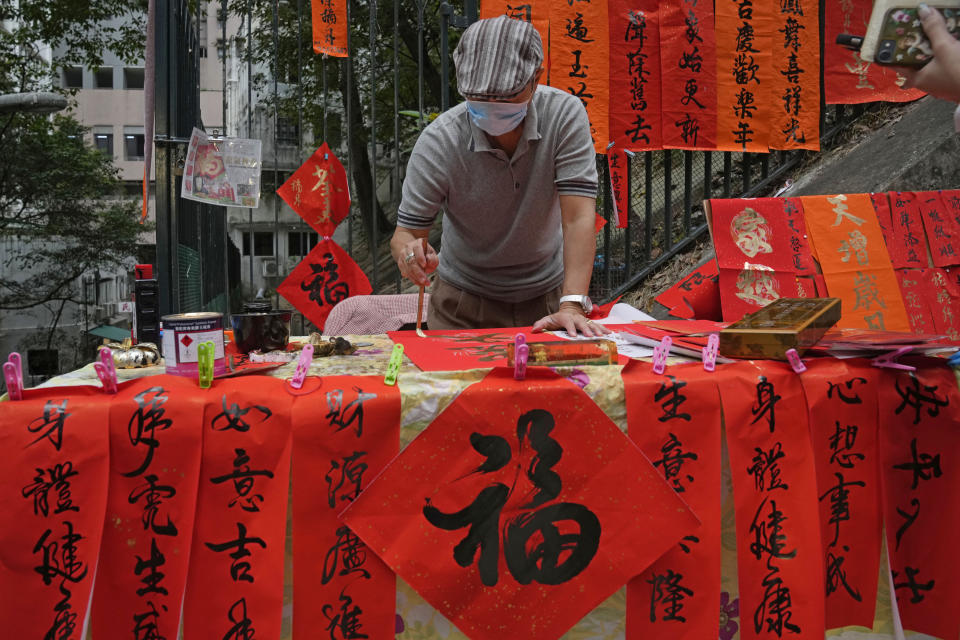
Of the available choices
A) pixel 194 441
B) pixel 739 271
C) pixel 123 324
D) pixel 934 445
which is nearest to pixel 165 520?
pixel 194 441

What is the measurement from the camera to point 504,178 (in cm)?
190

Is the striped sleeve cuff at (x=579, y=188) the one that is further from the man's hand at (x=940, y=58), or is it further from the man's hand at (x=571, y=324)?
the man's hand at (x=940, y=58)

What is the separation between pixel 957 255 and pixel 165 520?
2749 millimetres

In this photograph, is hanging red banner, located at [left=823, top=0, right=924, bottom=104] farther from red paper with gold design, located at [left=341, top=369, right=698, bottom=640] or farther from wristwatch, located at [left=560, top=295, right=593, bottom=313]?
red paper with gold design, located at [left=341, top=369, right=698, bottom=640]

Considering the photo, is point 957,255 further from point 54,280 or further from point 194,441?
point 54,280

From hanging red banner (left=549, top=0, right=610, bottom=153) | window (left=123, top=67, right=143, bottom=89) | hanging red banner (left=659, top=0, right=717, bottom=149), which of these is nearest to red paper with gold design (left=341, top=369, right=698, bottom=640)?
hanging red banner (left=549, top=0, right=610, bottom=153)

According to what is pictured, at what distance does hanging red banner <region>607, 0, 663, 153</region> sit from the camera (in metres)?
4.11

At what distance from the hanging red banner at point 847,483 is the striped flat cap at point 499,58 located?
98cm

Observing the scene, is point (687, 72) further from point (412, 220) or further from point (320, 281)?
point (412, 220)

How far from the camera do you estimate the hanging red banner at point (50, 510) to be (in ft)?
2.97

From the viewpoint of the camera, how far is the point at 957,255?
248 centimetres

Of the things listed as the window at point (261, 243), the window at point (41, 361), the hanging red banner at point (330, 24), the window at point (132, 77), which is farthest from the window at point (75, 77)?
the hanging red banner at point (330, 24)

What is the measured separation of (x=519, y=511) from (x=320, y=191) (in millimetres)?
3107

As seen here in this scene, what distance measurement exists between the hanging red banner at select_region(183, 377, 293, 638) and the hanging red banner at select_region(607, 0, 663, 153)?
3676 millimetres
